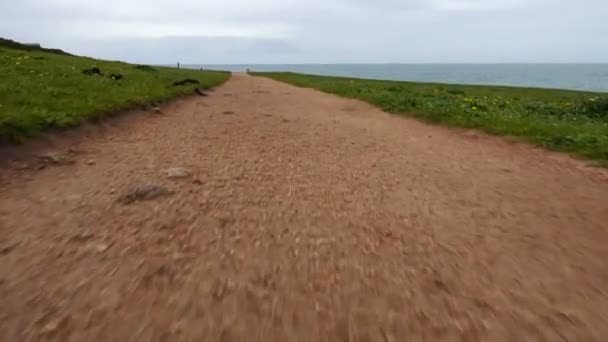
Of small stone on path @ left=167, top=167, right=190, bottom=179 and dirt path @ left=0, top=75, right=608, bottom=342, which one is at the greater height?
small stone on path @ left=167, top=167, right=190, bottom=179

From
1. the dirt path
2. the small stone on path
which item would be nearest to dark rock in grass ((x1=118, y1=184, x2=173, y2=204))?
the dirt path

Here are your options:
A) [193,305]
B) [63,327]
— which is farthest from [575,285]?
[63,327]

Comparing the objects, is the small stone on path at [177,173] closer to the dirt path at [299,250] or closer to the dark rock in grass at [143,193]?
the dirt path at [299,250]

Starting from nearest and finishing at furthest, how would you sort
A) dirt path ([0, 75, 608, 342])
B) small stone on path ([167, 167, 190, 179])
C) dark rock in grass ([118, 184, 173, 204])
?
1. dirt path ([0, 75, 608, 342])
2. dark rock in grass ([118, 184, 173, 204])
3. small stone on path ([167, 167, 190, 179])

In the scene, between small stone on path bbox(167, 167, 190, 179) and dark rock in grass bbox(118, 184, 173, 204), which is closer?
dark rock in grass bbox(118, 184, 173, 204)

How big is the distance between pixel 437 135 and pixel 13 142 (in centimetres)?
863

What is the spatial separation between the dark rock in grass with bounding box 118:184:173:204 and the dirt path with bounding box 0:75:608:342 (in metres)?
0.09

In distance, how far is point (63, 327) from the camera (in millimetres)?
2385

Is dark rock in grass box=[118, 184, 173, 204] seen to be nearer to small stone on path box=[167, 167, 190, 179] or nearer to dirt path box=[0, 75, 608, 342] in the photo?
dirt path box=[0, 75, 608, 342]

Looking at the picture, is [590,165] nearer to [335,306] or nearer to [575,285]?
[575,285]

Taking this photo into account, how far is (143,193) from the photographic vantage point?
4680 millimetres

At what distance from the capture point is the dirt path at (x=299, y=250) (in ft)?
8.28

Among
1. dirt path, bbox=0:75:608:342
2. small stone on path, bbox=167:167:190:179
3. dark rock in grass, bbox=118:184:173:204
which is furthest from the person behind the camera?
small stone on path, bbox=167:167:190:179

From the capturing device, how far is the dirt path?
2523 millimetres
